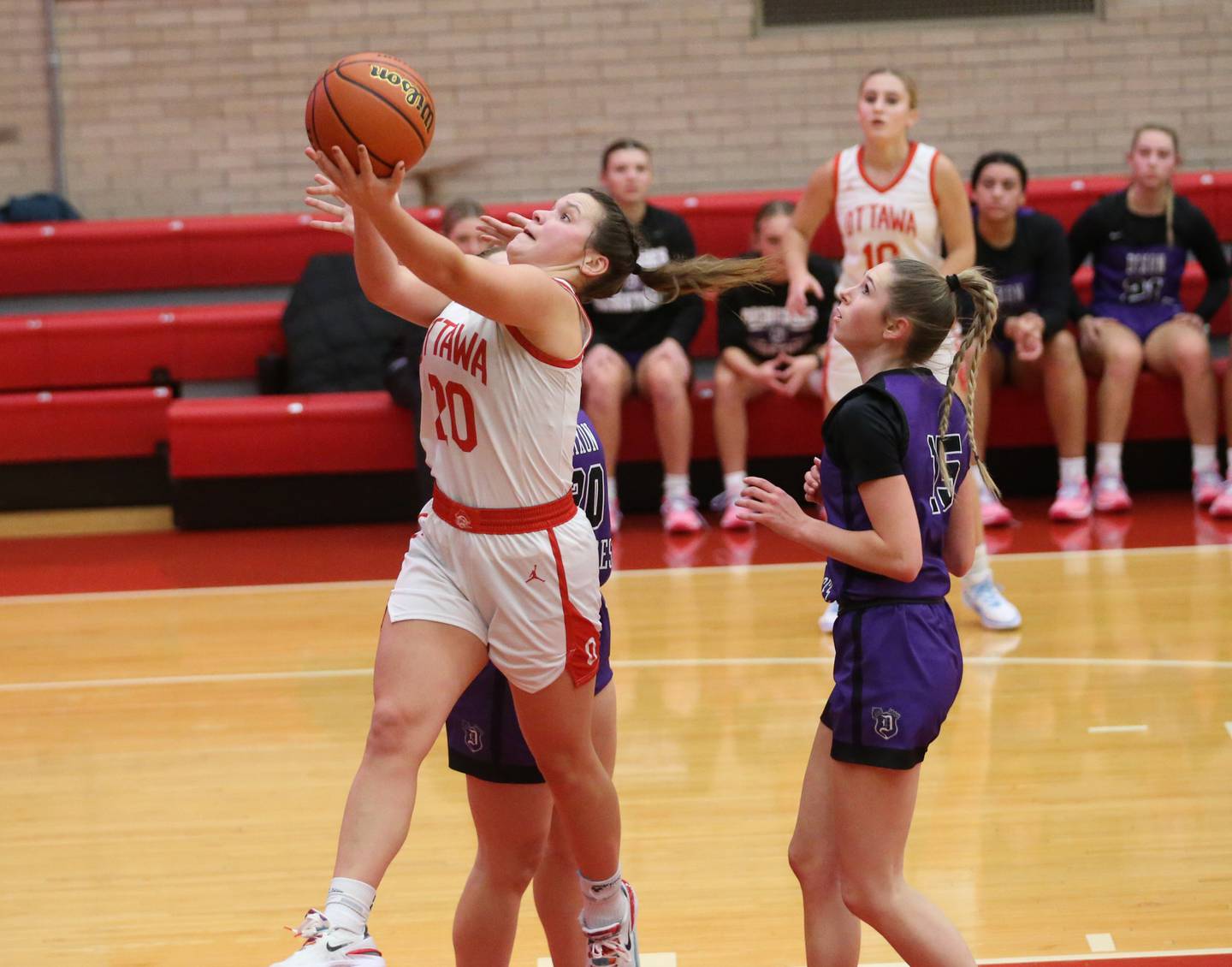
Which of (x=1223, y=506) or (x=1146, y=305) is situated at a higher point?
(x=1146, y=305)

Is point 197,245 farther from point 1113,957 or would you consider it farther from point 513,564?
point 1113,957

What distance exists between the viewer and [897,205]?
537cm

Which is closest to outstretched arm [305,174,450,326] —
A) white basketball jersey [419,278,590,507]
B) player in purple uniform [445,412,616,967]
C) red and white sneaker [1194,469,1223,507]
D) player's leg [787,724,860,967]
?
white basketball jersey [419,278,590,507]

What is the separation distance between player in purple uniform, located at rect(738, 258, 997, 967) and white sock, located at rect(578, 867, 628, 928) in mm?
326

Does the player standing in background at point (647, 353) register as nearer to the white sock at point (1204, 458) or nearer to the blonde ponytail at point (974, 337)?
the white sock at point (1204, 458)

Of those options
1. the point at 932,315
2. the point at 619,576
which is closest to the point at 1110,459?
the point at 619,576

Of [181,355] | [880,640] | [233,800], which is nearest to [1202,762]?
[880,640]

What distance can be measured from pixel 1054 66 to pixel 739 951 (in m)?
7.32

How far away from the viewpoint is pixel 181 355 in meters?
7.99

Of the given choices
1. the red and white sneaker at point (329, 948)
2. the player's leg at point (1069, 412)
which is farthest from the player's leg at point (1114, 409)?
the red and white sneaker at point (329, 948)

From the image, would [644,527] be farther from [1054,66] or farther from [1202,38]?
[1202,38]

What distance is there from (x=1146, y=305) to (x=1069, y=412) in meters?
0.74

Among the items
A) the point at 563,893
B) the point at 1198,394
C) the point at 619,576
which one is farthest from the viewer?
the point at 1198,394

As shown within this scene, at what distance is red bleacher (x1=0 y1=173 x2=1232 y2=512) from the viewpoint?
24.2 ft
